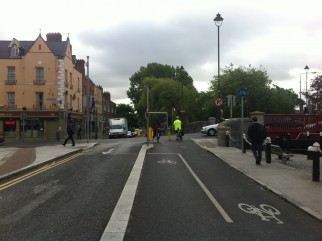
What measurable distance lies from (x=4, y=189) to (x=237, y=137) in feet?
51.7

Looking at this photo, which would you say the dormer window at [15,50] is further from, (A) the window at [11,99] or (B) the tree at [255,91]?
(B) the tree at [255,91]

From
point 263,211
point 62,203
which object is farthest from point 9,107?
point 263,211

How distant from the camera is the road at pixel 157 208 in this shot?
6.52 metres

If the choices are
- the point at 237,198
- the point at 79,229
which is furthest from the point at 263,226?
the point at 79,229

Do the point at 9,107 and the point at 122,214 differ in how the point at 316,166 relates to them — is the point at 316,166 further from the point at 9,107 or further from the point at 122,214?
the point at 9,107

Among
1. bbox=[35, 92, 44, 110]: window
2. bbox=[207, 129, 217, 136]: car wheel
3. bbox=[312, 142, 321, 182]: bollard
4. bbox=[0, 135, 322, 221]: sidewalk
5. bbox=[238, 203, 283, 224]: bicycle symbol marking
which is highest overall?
bbox=[35, 92, 44, 110]: window

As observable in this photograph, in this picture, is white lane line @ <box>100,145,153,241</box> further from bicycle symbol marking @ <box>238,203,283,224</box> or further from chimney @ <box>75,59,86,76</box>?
chimney @ <box>75,59,86,76</box>

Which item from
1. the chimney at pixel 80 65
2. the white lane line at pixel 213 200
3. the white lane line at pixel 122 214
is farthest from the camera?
the chimney at pixel 80 65

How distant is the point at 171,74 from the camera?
88.2 metres

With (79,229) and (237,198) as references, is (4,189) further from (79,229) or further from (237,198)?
(237,198)

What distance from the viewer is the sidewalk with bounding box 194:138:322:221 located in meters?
9.01

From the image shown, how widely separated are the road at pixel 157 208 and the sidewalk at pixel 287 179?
0.91 feet

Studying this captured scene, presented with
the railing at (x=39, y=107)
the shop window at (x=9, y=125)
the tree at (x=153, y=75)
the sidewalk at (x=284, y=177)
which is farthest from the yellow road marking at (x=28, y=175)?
the tree at (x=153, y=75)

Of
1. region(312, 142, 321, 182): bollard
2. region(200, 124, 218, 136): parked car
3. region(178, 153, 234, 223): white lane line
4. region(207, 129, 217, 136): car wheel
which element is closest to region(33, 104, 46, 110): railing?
region(200, 124, 218, 136): parked car
